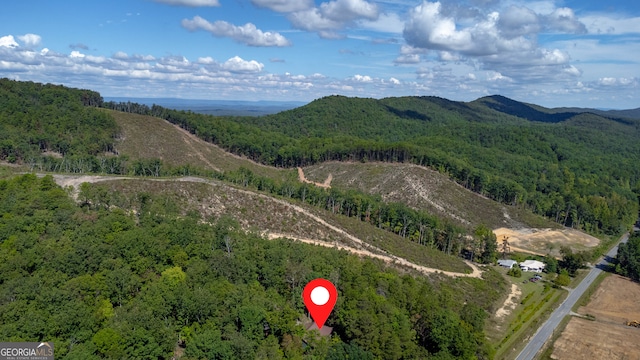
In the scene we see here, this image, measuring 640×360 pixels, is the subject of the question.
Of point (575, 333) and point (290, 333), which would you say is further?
point (575, 333)

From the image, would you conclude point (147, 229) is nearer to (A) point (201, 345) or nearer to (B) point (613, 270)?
(A) point (201, 345)

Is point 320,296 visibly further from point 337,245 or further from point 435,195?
point 435,195

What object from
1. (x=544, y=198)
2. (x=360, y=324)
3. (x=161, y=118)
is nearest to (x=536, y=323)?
(x=360, y=324)

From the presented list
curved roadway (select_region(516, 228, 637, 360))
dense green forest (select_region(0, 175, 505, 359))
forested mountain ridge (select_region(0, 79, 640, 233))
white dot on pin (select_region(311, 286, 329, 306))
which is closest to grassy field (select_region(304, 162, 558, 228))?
forested mountain ridge (select_region(0, 79, 640, 233))

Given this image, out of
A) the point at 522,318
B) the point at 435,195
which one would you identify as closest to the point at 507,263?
the point at 522,318

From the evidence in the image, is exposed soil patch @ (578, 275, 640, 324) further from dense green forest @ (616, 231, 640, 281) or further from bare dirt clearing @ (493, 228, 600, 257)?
bare dirt clearing @ (493, 228, 600, 257)

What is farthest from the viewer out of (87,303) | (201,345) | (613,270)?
(613,270)
